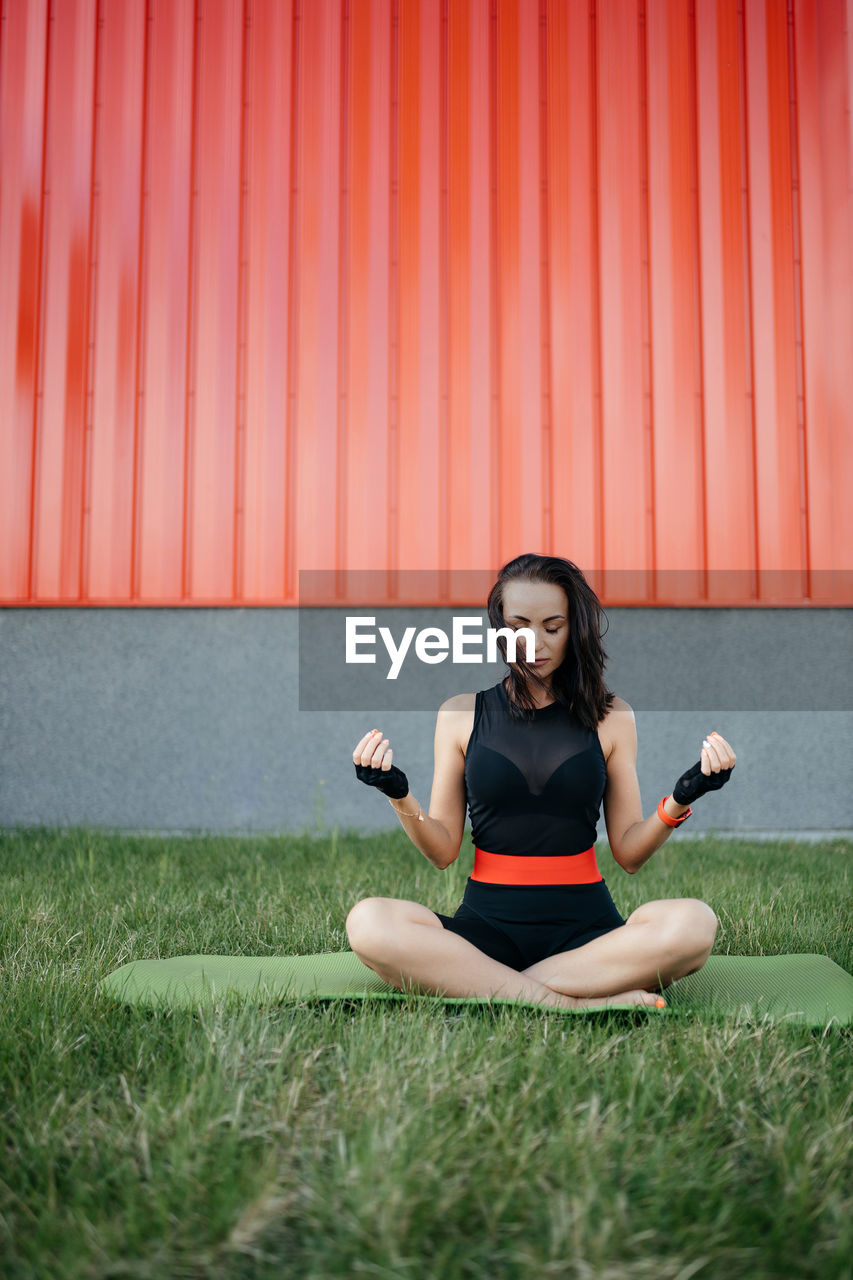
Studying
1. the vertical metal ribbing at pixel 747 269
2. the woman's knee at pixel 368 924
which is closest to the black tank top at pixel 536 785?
the woman's knee at pixel 368 924

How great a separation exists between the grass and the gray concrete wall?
10.3 ft

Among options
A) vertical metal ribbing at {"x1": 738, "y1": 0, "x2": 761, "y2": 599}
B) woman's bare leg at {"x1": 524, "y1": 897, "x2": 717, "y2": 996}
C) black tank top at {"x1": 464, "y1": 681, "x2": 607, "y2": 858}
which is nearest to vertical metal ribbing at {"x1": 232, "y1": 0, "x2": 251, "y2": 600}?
vertical metal ribbing at {"x1": 738, "y1": 0, "x2": 761, "y2": 599}

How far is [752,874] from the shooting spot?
13.0 ft

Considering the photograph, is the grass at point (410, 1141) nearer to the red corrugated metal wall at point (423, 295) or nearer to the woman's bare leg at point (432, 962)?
the woman's bare leg at point (432, 962)

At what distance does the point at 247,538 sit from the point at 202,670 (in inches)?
33.8

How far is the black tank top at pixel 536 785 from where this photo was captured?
2.28 meters

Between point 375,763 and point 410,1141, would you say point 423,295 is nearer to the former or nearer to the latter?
point 375,763

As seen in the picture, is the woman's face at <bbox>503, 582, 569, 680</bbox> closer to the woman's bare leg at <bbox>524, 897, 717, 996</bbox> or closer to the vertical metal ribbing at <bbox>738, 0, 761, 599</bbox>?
the woman's bare leg at <bbox>524, 897, 717, 996</bbox>

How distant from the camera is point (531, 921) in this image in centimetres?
225

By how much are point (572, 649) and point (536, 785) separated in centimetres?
37

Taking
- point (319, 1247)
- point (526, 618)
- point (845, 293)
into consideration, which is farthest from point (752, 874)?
point (845, 293)

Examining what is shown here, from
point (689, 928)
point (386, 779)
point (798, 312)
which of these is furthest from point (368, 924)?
point (798, 312)

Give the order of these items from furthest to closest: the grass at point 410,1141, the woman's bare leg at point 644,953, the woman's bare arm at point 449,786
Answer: the woman's bare arm at point 449,786 < the woman's bare leg at point 644,953 < the grass at point 410,1141

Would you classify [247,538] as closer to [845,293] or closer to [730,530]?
[730,530]
